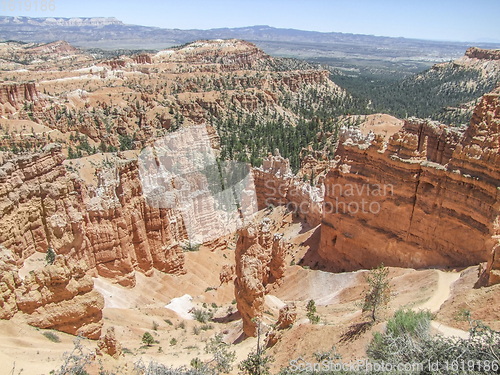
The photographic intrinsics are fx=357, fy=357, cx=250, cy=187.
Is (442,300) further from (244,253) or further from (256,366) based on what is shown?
(244,253)

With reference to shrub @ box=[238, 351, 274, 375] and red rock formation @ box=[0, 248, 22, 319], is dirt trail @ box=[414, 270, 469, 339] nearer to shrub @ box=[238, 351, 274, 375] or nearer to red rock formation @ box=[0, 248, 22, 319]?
shrub @ box=[238, 351, 274, 375]

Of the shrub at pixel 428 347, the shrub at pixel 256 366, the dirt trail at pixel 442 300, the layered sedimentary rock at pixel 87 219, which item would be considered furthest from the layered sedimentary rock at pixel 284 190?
the shrub at pixel 256 366

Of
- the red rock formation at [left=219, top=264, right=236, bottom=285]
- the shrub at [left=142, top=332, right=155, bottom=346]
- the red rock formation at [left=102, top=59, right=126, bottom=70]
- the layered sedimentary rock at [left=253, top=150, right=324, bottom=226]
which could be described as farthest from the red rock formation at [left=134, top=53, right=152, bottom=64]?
the shrub at [left=142, top=332, right=155, bottom=346]

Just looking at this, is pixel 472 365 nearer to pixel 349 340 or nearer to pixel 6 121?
pixel 349 340

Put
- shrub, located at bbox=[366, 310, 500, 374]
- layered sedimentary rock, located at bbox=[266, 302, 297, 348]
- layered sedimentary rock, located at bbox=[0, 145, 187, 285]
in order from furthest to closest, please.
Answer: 1. layered sedimentary rock, located at bbox=[0, 145, 187, 285]
2. layered sedimentary rock, located at bbox=[266, 302, 297, 348]
3. shrub, located at bbox=[366, 310, 500, 374]

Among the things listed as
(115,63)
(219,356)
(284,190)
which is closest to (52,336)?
(219,356)
